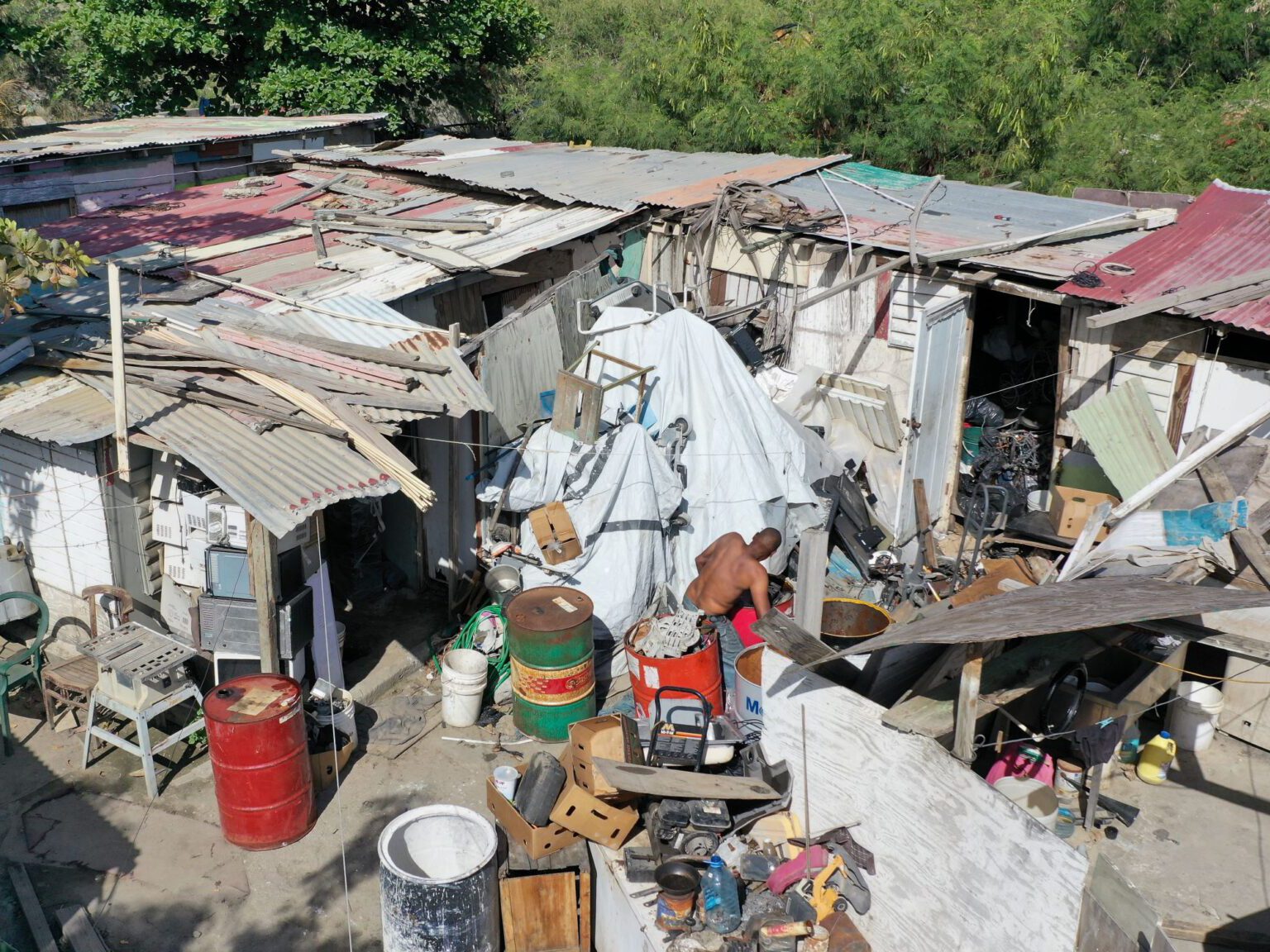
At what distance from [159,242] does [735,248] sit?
6355mm

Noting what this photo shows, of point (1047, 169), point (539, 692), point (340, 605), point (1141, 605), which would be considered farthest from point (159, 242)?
point (1047, 169)

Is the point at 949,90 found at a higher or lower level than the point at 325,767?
higher

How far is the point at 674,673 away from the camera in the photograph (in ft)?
26.1

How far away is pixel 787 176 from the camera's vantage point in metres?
12.8

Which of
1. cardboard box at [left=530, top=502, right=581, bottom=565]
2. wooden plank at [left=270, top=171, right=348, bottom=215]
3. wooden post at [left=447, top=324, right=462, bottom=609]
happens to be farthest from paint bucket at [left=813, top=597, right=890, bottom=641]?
wooden plank at [left=270, top=171, right=348, bottom=215]

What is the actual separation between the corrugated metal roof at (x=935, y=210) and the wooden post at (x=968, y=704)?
6.01 meters

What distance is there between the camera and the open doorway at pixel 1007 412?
448 inches

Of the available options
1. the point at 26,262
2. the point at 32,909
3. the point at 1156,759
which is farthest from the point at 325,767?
the point at 1156,759

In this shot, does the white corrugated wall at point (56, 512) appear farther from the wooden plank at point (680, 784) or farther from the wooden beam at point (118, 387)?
the wooden plank at point (680, 784)

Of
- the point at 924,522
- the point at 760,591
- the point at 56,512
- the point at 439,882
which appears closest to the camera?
the point at 439,882

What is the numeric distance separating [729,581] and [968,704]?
10.4 feet

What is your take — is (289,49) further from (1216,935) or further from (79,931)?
(1216,935)

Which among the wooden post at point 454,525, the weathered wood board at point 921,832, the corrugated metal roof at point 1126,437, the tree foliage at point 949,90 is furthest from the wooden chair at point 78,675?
the tree foliage at point 949,90

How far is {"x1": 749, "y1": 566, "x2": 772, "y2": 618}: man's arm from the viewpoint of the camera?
26.5 ft
